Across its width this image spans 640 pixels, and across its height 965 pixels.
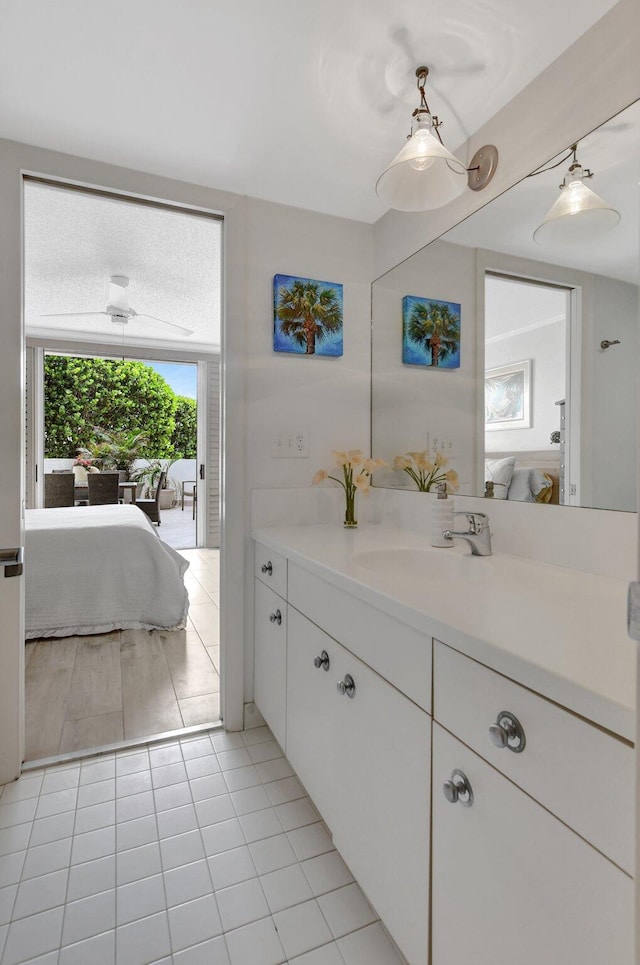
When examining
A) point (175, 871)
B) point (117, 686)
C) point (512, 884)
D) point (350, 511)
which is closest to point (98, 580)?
point (117, 686)

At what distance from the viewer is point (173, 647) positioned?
2699mm

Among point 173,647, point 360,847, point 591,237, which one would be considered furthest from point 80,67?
point 173,647

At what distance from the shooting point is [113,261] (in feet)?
10.0

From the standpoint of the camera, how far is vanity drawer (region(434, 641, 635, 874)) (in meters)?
0.52

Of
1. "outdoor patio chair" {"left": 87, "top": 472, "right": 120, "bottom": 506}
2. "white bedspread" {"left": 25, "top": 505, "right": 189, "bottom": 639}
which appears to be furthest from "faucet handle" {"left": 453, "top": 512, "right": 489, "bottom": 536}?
"outdoor patio chair" {"left": 87, "top": 472, "right": 120, "bottom": 506}

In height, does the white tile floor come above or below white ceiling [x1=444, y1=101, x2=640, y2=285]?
below

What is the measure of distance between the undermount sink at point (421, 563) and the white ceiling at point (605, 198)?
30.7 inches

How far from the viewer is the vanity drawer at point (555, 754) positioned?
0.52 m

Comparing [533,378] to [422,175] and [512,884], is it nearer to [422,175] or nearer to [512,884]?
[422,175]

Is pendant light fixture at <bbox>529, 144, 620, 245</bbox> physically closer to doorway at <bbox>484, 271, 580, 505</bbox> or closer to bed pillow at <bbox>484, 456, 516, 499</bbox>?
doorway at <bbox>484, 271, 580, 505</bbox>

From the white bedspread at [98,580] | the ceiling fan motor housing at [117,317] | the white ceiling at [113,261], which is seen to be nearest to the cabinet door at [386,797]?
the white ceiling at [113,261]

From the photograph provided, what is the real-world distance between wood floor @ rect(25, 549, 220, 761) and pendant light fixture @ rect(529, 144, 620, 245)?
6.85ft

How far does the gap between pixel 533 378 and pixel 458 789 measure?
1.06 m

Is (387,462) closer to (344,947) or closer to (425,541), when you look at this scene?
(425,541)
